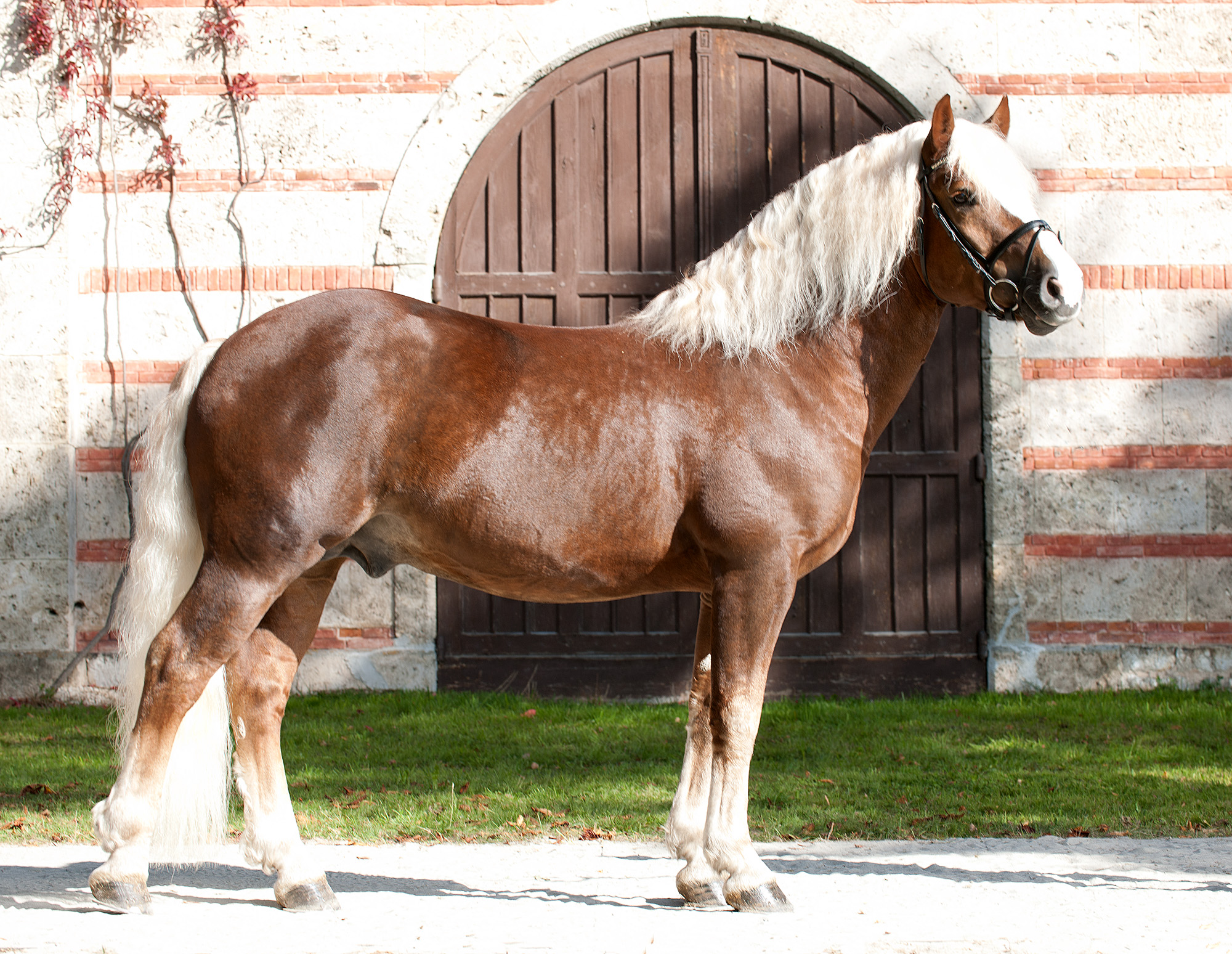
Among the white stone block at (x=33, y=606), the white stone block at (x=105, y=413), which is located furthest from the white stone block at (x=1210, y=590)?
the white stone block at (x=33, y=606)

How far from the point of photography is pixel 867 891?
3.29 m

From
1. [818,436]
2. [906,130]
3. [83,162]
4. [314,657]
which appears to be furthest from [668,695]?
[83,162]

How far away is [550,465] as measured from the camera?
9.98ft

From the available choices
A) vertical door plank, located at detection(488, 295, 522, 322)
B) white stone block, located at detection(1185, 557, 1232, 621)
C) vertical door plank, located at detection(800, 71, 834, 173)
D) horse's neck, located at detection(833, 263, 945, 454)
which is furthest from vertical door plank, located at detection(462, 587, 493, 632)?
white stone block, located at detection(1185, 557, 1232, 621)

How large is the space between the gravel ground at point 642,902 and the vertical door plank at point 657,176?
4.14m

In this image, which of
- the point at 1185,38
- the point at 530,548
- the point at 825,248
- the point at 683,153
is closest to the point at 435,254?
the point at 683,153

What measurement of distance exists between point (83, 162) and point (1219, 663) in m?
8.03

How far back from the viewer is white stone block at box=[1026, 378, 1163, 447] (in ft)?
22.1

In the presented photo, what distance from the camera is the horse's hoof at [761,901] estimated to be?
3.04m

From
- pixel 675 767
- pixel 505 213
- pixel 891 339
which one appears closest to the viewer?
pixel 891 339

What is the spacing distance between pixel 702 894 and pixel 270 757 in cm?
138

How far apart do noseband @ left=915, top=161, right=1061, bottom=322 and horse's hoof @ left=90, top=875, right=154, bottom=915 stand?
302 centimetres

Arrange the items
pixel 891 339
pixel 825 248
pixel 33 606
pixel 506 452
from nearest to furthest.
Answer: pixel 506 452
pixel 825 248
pixel 891 339
pixel 33 606

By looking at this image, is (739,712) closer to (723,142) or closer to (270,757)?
(270,757)
